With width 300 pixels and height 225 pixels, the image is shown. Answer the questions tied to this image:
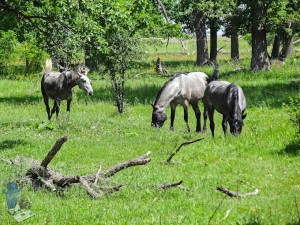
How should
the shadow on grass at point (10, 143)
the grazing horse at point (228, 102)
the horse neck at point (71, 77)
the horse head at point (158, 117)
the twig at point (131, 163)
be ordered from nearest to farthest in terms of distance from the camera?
the twig at point (131, 163) < the shadow on grass at point (10, 143) < the grazing horse at point (228, 102) < the horse head at point (158, 117) < the horse neck at point (71, 77)

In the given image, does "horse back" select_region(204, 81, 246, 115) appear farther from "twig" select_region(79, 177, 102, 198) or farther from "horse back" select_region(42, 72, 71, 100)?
"twig" select_region(79, 177, 102, 198)

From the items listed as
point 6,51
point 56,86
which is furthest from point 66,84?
point 6,51

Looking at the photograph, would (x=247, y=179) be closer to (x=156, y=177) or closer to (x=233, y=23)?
(x=156, y=177)

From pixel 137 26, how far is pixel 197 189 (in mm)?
13936

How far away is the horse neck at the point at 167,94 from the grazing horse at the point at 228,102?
61.9 inches

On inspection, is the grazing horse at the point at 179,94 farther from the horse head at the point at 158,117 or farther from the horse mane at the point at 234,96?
the horse mane at the point at 234,96

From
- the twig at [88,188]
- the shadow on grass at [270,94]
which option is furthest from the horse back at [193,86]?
the twig at [88,188]

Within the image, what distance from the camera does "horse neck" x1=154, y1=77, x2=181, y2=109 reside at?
71.5 feet

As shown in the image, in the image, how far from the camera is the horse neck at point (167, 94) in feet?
71.5

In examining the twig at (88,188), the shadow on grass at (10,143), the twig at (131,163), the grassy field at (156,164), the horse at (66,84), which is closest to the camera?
the grassy field at (156,164)

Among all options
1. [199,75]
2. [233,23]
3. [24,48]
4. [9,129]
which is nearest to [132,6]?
[199,75]

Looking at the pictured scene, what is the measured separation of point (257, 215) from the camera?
872cm

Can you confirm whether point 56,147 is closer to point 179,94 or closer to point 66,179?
point 66,179

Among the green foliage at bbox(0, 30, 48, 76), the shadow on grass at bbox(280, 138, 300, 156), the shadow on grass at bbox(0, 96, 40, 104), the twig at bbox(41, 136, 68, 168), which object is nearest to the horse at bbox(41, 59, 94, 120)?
the shadow on grass at bbox(0, 96, 40, 104)
